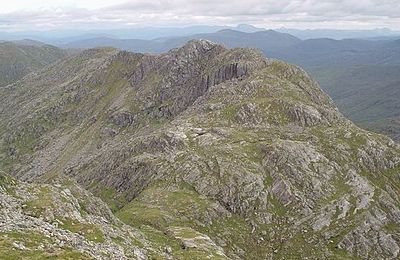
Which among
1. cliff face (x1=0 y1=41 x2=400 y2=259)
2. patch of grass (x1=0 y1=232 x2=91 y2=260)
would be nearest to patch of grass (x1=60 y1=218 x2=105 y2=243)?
patch of grass (x1=0 y1=232 x2=91 y2=260)

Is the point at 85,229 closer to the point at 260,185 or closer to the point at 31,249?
the point at 31,249

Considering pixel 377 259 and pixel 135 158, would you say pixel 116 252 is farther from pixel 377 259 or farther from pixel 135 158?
pixel 135 158

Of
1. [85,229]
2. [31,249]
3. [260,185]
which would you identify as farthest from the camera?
[260,185]

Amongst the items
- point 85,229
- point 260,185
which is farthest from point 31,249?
point 260,185

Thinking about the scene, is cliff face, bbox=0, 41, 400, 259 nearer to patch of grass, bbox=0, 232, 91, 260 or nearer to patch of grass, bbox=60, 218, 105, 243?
patch of grass, bbox=60, 218, 105, 243

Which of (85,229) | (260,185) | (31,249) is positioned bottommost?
(260,185)

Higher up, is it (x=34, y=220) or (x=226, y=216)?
(x=34, y=220)

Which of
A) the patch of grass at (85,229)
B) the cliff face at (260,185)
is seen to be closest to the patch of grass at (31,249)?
the patch of grass at (85,229)

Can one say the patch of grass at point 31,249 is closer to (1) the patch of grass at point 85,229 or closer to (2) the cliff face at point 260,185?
(1) the patch of grass at point 85,229

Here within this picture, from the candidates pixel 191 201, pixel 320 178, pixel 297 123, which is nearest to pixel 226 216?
pixel 191 201

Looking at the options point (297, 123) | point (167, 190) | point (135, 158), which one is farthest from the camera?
point (297, 123)

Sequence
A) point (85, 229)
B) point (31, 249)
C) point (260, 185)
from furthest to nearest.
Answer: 1. point (260, 185)
2. point (85, 229)
3. point (31, 249)
